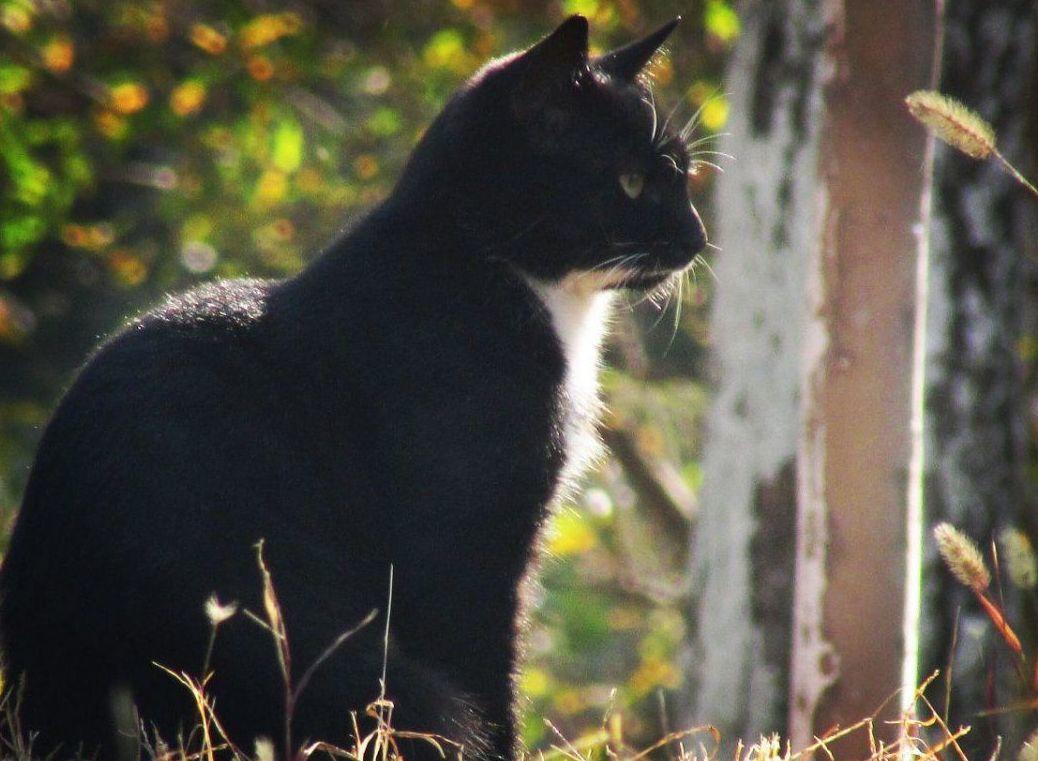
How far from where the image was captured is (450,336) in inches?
102

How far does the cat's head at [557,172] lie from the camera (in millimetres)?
2742

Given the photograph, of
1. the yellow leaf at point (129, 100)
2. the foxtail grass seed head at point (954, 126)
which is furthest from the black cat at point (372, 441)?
the yellow leaf at point (129, 100)

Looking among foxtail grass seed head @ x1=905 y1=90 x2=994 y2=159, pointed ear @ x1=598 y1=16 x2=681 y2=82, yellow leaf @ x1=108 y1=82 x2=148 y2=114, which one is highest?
foxtail grass seed head @ x1=905 y1=90 x2=994 y2=159

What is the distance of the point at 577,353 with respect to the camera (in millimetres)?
2893

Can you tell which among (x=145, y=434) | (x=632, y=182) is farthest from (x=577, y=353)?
(x=145, y=434)

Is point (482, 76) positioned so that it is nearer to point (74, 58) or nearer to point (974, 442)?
point (974, 442)

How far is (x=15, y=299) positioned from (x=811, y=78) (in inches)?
182

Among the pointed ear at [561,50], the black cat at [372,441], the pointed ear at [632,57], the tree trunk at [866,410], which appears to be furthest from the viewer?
the tree trunk at [866,410]

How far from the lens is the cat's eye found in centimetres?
284

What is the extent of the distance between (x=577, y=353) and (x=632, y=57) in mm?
716

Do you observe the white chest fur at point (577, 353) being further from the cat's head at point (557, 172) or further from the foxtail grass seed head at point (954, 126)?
the foxtail grass seed head at point (954, 126)

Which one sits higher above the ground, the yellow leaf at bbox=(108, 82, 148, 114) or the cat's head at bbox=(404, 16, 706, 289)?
the cat's head at bbox=(404, 16, 706, 289)

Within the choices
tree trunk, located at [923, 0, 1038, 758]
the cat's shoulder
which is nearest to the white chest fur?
the cat's shoulder

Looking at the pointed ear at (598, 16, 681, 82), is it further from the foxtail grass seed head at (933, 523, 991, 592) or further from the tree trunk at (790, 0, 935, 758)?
the foxtail grass seed head at (933, 523, 991, 592)
